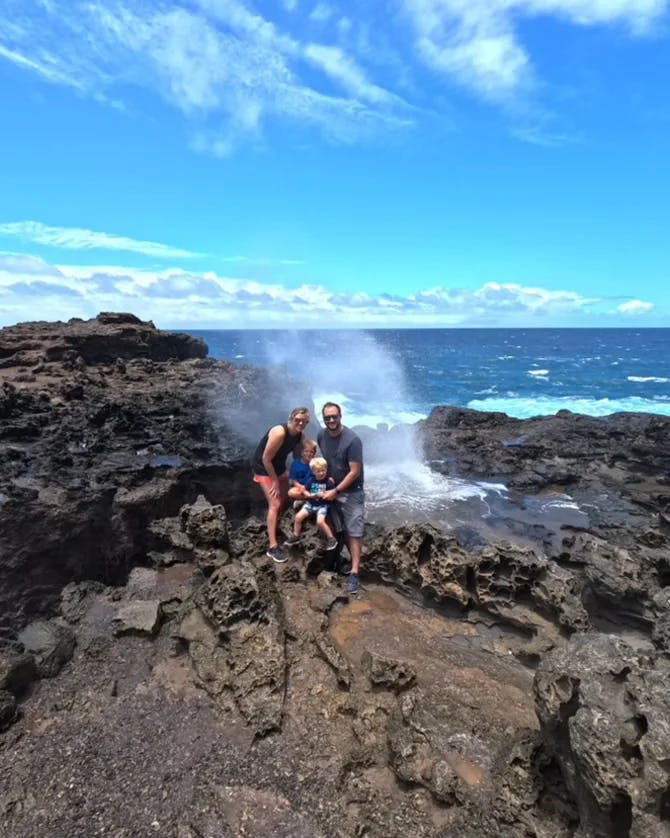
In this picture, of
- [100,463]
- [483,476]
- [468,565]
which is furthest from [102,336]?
[468,565]

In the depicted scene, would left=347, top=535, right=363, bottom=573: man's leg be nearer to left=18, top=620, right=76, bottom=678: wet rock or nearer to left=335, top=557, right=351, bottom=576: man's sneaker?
left=335, top=557, right=351, bottom=576: man's sneaker

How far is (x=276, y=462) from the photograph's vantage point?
7.12 meters

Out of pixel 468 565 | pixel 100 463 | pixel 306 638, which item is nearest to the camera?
pixel 306 638

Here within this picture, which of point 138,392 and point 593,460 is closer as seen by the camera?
point 138,392

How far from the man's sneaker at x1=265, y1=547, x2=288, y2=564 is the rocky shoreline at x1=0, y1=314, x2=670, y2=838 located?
9.5 inches

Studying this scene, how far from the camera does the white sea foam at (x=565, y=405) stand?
35406mm

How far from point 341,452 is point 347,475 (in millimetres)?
298

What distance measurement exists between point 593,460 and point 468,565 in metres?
12.7

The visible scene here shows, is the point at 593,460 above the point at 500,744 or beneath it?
beneath

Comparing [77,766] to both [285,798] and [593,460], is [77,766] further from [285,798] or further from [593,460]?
[593,460]

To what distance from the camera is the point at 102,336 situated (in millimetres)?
20781

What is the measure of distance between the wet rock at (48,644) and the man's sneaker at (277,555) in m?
2.54

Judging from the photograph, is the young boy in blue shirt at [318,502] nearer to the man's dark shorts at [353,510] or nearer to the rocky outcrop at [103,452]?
the man's dark shorts at [353,510]

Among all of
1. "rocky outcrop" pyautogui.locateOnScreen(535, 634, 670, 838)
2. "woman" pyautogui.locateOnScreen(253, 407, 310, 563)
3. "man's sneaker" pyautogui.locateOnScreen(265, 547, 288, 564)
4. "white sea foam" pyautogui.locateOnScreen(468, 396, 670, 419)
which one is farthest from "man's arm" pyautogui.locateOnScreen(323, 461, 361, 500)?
"white sea foam" pyautogui.locateOnScreen(468, 396, 670, 419)
